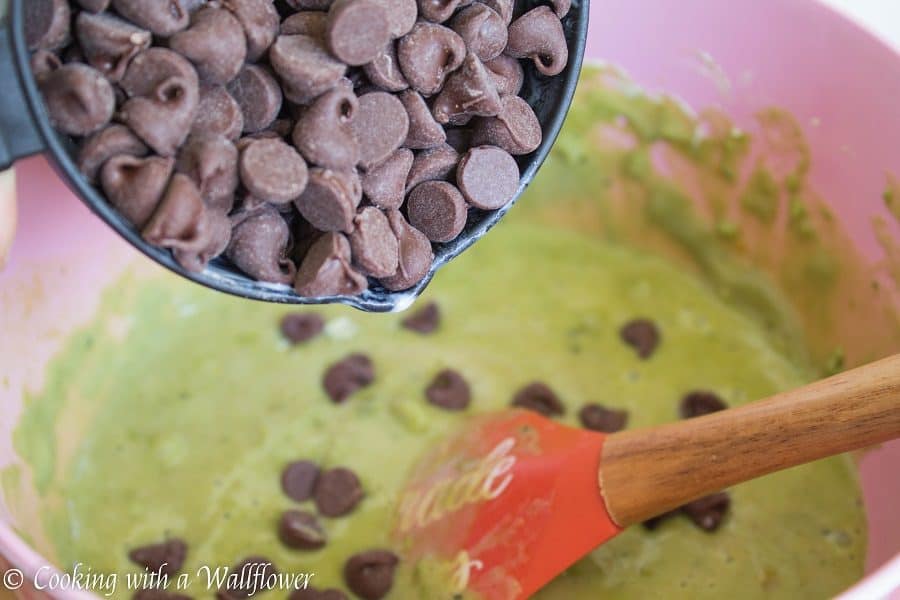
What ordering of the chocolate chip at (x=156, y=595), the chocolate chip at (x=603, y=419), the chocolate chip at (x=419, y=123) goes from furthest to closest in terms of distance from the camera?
1. the chocolate chip at (x=603, y=419)
2. the chocolate chip at (x=156, y=595)
3. the chocolate chip at (x=419, y=123)

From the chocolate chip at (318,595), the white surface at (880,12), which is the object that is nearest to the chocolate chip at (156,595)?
the chocolate chip at (318,595)

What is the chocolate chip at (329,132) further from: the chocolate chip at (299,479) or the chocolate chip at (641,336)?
the chocolate chip at (641,336)

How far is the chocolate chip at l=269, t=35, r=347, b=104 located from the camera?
0.96 metres

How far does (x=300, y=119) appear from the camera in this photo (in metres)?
1.00

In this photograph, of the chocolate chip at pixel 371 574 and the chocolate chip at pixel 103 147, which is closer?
the chocolate chip at pixel 103 147

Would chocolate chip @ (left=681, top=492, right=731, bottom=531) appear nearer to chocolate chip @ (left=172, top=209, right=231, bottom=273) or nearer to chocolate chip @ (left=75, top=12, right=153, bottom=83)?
chocolate chip @ (left=172, top=209, right=231, bottom=273)

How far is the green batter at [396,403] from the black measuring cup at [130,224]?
1.58ft

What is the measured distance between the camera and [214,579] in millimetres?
1285

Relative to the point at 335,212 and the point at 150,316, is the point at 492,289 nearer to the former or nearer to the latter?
the point at 150,316

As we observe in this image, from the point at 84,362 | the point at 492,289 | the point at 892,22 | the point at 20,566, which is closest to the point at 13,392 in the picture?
the point at 84,362

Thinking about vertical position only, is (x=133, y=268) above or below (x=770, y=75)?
below

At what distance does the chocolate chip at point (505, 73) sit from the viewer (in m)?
1.10

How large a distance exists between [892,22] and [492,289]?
0.93 meters

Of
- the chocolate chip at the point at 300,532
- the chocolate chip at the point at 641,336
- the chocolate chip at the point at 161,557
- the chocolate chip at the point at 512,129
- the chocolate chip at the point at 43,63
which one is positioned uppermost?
the chocolate chip at the point at 512,129
